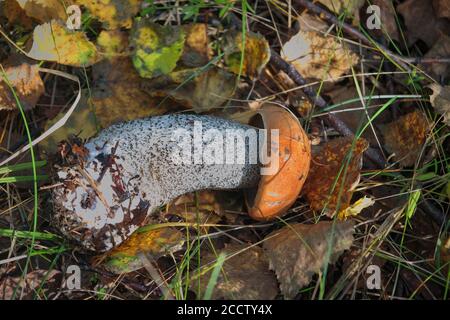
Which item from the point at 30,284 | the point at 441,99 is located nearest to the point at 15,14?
the point at 30,284

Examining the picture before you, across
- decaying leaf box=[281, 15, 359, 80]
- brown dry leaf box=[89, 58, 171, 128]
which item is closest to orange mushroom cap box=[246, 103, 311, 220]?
decaying leaf box=[281, 15, 359, 80]

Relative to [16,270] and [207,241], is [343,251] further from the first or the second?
[16,270]

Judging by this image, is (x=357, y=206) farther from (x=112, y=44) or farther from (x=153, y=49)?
(x=112, y=44)

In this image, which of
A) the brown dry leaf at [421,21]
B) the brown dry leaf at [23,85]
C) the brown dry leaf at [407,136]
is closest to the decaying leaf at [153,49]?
the brown dry leaf at [23,85]
